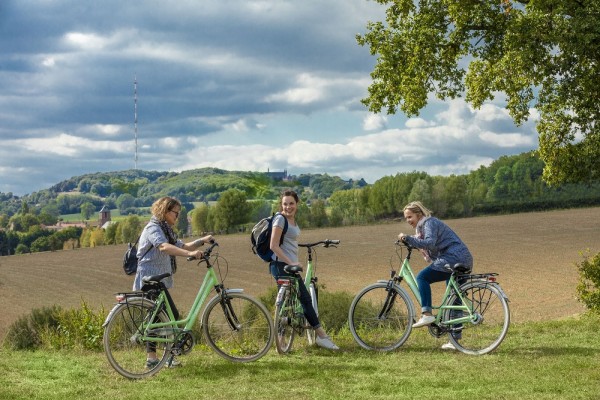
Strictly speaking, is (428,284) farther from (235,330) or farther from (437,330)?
(235,330)

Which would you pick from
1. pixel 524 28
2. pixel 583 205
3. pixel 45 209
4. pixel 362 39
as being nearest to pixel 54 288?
pixel 362 39

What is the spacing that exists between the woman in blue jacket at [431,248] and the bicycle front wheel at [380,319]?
0.31m

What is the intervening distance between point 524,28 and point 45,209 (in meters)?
189

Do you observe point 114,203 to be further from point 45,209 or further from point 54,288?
point 54,288

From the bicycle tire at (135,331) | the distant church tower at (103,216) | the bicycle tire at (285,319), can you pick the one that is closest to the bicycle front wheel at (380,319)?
the bicycle tire at (285,319)

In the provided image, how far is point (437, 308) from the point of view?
32.9ft

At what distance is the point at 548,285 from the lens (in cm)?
4978

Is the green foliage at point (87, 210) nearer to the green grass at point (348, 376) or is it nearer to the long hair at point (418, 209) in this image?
the green grass at point (348, 376)

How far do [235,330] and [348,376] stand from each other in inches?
66.1

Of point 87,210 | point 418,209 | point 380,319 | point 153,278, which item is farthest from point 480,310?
point 87,210

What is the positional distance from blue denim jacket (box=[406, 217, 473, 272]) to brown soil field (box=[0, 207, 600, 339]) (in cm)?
2694

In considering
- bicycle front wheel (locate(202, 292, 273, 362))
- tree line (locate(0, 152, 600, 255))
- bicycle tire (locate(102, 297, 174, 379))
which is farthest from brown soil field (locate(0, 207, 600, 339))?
bicycle tire (locate(102, 297, 174, 379))

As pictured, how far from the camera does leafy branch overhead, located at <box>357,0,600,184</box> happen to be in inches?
640

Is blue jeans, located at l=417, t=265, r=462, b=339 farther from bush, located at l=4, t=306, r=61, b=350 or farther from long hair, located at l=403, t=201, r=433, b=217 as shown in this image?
bush, located at l=4, t=306, r=61, b=350
